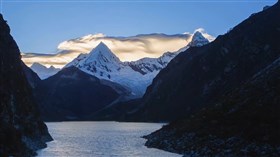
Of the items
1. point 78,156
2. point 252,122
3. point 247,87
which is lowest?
point 78,156

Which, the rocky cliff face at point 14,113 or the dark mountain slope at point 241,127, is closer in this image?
the rocky cliff face at point 14,113

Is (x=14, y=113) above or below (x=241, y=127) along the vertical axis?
above

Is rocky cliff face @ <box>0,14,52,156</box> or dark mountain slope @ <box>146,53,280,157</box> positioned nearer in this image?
rocky cliff face @ <box>0,14,52,156</box>

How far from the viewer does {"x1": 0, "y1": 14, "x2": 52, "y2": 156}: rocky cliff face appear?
2707 inches

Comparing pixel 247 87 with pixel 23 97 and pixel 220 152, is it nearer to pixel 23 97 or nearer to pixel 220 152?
pixel 220 152

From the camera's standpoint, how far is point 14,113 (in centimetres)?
9681

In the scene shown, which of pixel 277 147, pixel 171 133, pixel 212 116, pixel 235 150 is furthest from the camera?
pixel 171 133

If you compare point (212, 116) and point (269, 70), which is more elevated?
point (269, 70)

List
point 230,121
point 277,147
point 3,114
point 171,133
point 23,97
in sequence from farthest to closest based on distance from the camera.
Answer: point 23,97 < point 171,133 < point 230,121 < point 3,114 < point 277,147

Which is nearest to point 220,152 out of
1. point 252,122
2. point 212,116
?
point 252,122

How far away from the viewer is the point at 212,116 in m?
93.6

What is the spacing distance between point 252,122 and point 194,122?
73.1 feet

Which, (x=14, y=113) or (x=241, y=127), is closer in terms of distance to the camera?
(x=241, y=127)

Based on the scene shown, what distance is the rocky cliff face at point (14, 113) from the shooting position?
2707 inches
